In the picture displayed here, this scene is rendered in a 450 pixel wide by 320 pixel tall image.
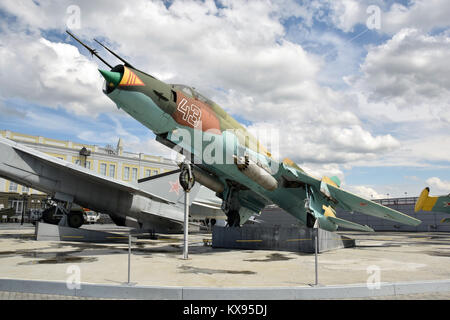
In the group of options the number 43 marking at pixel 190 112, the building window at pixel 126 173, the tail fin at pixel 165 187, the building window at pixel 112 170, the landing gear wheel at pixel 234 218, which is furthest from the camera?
the building window at pixel 126 173

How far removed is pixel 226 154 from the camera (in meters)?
12.0

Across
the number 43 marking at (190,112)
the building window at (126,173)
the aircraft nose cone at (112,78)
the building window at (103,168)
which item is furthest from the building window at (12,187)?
the aircraft nose cone at (112,78)

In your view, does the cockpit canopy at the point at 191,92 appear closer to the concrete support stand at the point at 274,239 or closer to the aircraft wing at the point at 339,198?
the aircraft wing at the point at 339,198

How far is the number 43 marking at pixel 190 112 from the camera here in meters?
10.5

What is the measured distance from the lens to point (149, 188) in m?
22.7

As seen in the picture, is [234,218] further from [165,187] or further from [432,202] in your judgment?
[432,202]

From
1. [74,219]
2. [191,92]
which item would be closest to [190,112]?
[191,92]

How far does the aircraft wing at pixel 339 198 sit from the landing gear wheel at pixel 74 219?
12.6 m

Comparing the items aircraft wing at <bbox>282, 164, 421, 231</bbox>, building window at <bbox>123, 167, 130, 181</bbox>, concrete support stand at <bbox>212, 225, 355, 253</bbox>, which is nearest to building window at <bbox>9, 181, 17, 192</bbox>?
building window at <bbox>123, 167, 130, 181</bbox>

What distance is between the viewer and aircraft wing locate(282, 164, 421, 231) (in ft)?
45.4

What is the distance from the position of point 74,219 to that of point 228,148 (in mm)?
11737
